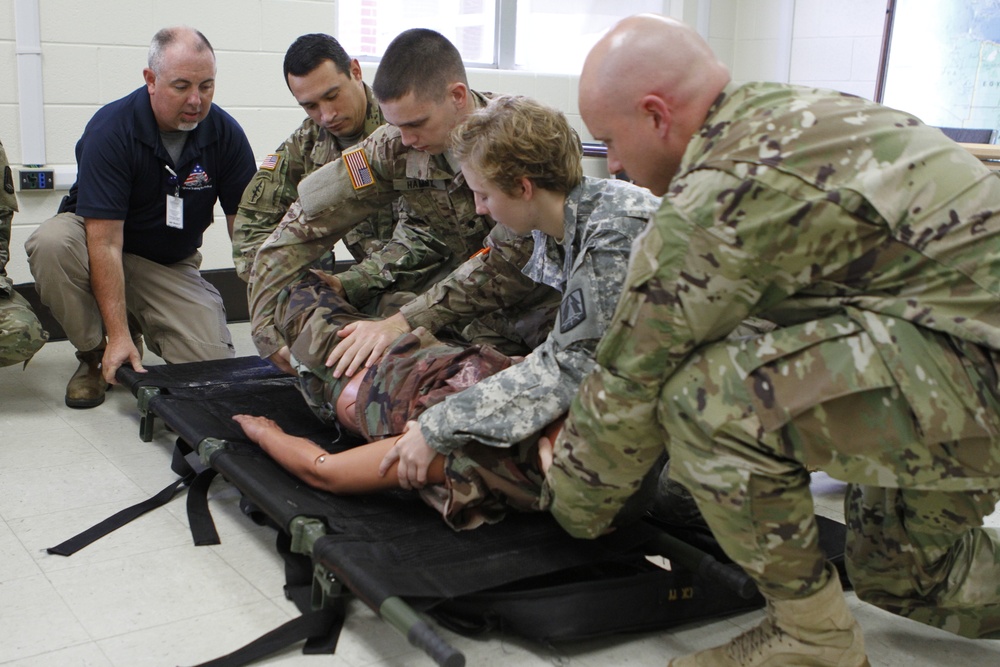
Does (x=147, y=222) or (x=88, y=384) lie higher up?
(x=147, y=222)

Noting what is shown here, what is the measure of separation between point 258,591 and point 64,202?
7.12 feet

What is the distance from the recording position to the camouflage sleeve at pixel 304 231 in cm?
267

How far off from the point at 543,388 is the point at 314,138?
188 cm

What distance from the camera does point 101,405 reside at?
10.5 ft

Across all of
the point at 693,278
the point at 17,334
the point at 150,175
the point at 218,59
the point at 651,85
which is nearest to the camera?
the point at 693,278

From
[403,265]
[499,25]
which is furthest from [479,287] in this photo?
[499,25]

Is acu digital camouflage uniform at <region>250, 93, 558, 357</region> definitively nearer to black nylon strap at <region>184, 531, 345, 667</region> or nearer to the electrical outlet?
black nylon strap at <region>184, 531, 345, 667</region>

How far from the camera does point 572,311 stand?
1856mm

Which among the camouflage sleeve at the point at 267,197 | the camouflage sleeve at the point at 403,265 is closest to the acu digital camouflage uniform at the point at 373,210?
the camouflage sleeve at the point at 403,265

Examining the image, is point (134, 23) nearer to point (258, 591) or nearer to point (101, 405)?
point (101, 405)

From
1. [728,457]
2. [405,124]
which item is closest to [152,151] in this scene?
[405,124]

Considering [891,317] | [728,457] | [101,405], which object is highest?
[891,317]

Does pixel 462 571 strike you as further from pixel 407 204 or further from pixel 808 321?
pixel 407 204

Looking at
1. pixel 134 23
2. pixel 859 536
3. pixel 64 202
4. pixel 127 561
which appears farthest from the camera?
pixel 134 23
